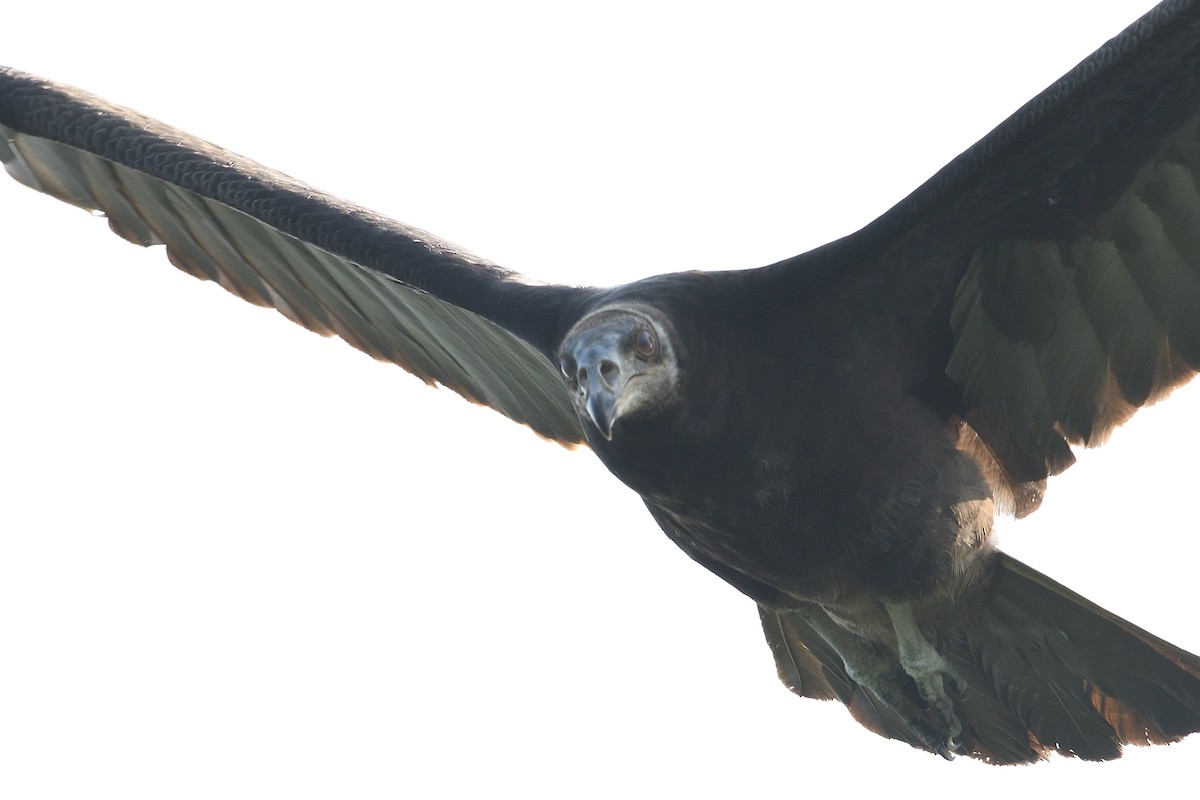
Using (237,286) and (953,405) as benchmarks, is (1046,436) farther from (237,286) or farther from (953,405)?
(237,286)

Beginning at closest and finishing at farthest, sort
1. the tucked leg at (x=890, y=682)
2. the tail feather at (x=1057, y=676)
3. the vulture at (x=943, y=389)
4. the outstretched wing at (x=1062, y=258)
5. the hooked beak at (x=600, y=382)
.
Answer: the outstretched wing at (x=1062, y=258) → the hooked beak at (x=600, y=382) → the vulture at (x=943, y=389) → the tail feather at (x=1057, y=676) → the tucked leg at (x=890, y=682)

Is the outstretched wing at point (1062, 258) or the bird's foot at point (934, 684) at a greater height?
the outstretched wing at point (1062, 258)

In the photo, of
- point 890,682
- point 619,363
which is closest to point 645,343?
point 619,363

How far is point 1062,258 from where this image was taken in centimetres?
680

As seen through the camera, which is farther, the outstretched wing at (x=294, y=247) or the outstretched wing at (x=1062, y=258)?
the outstretched wing at (x=294, y=247)

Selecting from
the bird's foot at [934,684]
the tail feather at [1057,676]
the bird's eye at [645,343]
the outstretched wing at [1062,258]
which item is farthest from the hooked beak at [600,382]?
the tail feather at [1057,676]

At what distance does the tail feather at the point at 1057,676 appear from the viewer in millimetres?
7047

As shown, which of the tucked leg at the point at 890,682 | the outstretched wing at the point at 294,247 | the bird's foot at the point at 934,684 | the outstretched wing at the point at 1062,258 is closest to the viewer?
the outstretched wing at the point at 1062,258

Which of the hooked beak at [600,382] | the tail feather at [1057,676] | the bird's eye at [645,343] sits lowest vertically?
the tail feather at [1057,676]

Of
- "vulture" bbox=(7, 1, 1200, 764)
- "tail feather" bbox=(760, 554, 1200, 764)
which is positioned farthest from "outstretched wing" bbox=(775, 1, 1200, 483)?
"tail feather" bbox=(760, 554, 1200, 764)

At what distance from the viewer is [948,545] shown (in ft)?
23.0

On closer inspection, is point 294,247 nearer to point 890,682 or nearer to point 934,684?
point 890,682

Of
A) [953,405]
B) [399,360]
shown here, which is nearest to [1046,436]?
[953,405]

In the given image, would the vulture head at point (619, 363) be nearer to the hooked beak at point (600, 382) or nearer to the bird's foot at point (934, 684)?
the hooked beak at point (600, 382)
